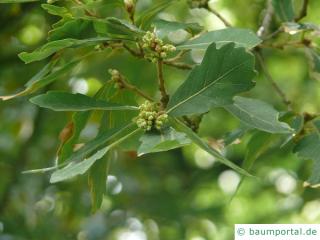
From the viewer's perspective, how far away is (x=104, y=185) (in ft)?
4.47

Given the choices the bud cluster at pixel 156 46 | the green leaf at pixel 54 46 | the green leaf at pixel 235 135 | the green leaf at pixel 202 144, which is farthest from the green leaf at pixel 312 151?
the green leaf at pixel 54 46

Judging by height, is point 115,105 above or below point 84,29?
below

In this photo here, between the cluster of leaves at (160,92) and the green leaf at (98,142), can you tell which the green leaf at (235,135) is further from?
the green leaf at (98,142)

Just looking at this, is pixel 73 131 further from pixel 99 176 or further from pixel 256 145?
pixel 256 145

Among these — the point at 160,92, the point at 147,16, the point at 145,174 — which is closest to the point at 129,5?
the point at 147,16

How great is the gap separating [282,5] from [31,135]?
1535 mm

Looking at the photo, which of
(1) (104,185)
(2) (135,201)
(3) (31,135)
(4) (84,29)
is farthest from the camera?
(2) (135,201)

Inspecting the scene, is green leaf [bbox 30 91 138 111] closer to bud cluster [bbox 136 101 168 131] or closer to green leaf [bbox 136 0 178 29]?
bud cluster [bbox 136 101 168 131]

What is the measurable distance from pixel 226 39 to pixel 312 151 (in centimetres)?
32

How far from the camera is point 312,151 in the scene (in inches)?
56.4

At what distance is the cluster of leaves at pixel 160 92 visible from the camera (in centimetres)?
118

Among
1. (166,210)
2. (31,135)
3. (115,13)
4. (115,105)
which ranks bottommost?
(115,105)

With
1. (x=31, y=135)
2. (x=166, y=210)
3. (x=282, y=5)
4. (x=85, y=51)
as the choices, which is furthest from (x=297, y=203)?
(x=85, y=51)

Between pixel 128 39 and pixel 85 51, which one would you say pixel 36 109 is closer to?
pixel 85 51
